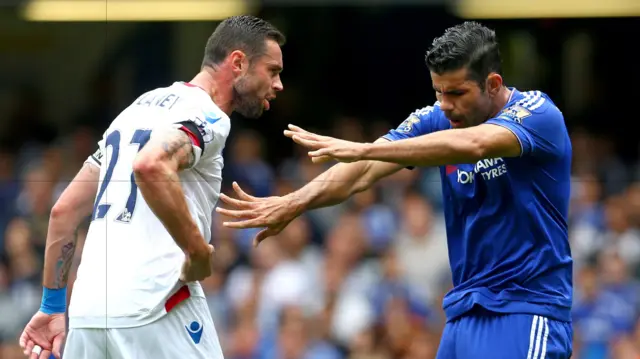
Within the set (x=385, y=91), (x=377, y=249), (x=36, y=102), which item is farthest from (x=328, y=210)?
(x=36, y=102)

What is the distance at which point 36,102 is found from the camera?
474 inches

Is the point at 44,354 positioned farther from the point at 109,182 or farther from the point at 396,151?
the point at 396,151

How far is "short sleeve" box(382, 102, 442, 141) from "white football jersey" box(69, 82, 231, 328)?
0.83 m

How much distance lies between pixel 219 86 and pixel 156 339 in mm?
1139

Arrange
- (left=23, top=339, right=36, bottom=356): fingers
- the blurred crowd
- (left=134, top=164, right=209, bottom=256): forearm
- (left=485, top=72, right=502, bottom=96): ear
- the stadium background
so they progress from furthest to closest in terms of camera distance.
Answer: the stadium background → the blurred crowd → (left=23, top=339, right=36, bottom=356): fingers → (left=485, top=72, right=502, bottom=96): ear → (left=134, top=164, right=209, bottom=256): forearm

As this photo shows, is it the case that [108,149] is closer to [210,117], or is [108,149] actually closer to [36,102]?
[210,117]

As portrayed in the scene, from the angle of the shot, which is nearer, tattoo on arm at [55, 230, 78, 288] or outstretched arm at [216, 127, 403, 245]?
outstretched arm at [216, 127, 403, 245]

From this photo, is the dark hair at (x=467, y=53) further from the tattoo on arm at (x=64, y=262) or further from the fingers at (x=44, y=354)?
the fingers at (x=44, y=354)

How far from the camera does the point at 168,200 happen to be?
12.4ft

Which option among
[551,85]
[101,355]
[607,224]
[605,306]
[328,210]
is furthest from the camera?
[551,85]

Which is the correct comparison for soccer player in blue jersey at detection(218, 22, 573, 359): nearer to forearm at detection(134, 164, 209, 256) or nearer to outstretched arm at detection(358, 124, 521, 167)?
outstretched arm at detection(358, 124, 521, 167)

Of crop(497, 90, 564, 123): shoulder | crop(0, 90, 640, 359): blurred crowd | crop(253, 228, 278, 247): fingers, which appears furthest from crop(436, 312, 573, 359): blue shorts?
crop(0, 90, 640, 359): blurred crowd

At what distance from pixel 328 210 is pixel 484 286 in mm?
5349

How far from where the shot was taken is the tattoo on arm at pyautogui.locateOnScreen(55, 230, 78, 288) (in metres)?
4.47
